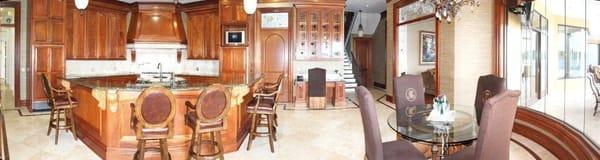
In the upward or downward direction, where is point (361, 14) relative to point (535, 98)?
upward

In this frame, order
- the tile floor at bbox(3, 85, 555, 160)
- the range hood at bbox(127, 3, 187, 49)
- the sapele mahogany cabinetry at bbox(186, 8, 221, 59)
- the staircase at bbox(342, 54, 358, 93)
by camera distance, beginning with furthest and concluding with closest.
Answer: the staircase at bbox(342, 54, 358, 93), the sapele mahogany cabinetry at bbox(186, 8, 221, 59), the range hood at bbox(127, 3, 187, 49), the tile floor at bbox(3, 85, 555, 160)

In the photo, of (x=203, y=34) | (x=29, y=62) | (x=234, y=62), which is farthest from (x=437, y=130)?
(x=29, y=62)

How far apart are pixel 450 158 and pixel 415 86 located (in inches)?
61.6

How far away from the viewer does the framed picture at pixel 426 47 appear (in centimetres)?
1088

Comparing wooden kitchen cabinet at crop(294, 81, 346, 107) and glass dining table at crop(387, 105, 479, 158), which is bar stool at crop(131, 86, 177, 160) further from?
wooden kitchen cabinet at crop(294, 81, 346, 107)

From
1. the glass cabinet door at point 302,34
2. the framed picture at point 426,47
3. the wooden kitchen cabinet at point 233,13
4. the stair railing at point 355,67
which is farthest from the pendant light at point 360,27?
the wooden kitchen cabinet at point 233,13

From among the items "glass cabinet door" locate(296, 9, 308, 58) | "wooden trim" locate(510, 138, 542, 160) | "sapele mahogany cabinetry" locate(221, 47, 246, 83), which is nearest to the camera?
"wooden trim" locate(510, 138, 542, 160)

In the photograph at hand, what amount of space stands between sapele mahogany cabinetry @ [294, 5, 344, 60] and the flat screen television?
1275mm

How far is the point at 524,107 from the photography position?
5281 millimetres

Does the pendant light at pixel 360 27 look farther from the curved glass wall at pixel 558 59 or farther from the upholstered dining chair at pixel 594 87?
the upholstered dining chair at pixel 594 87

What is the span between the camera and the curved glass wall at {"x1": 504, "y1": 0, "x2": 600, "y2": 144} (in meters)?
3.90

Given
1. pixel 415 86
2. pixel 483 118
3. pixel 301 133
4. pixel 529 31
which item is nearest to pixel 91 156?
pixel 301 133

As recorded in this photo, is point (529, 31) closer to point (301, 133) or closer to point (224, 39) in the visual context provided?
point (301, 133)

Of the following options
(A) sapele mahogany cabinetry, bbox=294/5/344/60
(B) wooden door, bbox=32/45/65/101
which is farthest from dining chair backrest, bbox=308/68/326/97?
(B) wooden door, bbox=32/45/65/101
